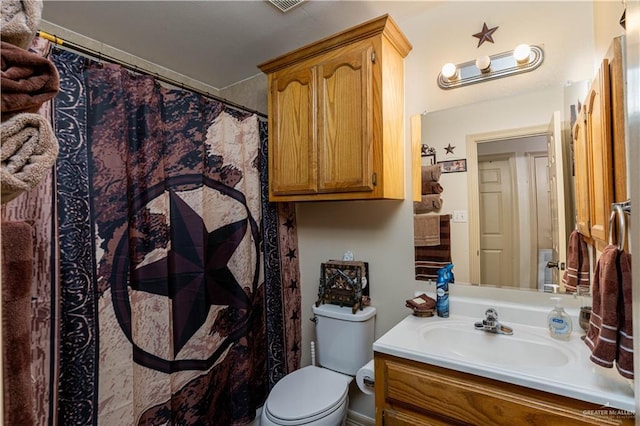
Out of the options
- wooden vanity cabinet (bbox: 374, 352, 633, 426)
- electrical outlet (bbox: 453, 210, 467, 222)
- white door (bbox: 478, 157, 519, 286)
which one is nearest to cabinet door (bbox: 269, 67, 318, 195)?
electrical outlet (bbox: 453, 210, 467, 222)

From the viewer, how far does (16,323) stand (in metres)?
0.46

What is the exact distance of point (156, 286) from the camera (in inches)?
53.1

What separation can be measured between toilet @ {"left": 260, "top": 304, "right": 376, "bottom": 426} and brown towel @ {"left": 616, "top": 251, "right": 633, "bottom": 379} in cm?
102

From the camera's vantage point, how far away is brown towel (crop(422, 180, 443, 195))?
1576 millimetres

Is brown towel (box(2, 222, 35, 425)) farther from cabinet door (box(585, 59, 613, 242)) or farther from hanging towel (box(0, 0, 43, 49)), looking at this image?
cabinet door (box(585, 59, 613, 242))

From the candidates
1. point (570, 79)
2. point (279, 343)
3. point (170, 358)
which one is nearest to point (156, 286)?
point (170, 358)

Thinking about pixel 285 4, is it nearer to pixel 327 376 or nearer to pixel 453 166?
pixel 453 166

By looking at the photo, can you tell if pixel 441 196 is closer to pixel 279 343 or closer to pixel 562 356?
pixel 562 356

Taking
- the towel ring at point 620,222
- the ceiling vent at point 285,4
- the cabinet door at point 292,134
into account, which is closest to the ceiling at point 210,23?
the ceiling vent at point 285,4

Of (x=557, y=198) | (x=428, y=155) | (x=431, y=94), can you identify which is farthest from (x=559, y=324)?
(x=431, y=94)

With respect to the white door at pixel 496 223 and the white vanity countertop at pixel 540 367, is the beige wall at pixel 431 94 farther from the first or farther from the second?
the white vanity countertop at pixel 540 367

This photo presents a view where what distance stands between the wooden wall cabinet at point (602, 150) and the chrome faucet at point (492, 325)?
0.46m

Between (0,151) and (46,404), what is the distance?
1.04m

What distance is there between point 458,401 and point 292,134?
1.39 m
